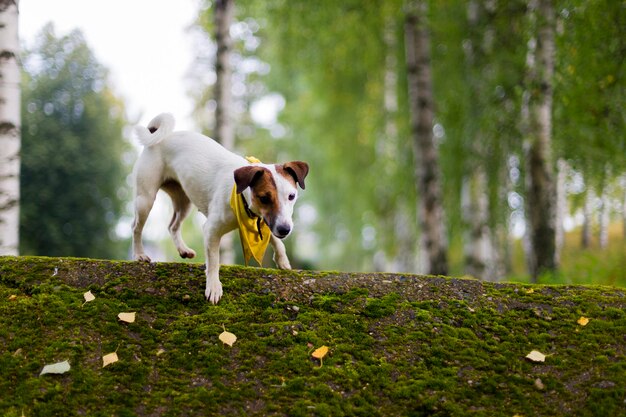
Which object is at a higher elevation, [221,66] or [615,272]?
[221,66]

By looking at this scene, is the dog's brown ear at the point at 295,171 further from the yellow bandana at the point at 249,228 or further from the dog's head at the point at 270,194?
the yellow bandana at the point at 249,228

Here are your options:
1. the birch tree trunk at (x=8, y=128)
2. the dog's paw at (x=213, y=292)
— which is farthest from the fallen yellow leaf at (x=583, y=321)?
the birch tree trunk at (x=8, y=128)

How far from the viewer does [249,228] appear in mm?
3740

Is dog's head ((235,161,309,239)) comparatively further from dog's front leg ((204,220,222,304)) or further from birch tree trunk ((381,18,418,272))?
birch tree trunk ((381,18,418,272))

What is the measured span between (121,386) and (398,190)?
30.2ft

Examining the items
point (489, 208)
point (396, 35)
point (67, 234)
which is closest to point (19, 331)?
point (489, 208)

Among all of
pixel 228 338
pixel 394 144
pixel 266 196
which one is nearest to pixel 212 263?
pixel 228 338

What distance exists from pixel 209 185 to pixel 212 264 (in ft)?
1.99

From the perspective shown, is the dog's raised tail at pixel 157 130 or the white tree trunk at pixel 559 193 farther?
the white tree trunk at pixel 559 193

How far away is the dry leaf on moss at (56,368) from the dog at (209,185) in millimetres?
998

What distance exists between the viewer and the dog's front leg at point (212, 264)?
376cm

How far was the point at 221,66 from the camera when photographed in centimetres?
803

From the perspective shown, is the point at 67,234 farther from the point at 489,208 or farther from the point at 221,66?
the point at 489,208

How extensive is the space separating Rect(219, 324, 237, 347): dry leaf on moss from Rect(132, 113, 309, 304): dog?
0.37 metres
